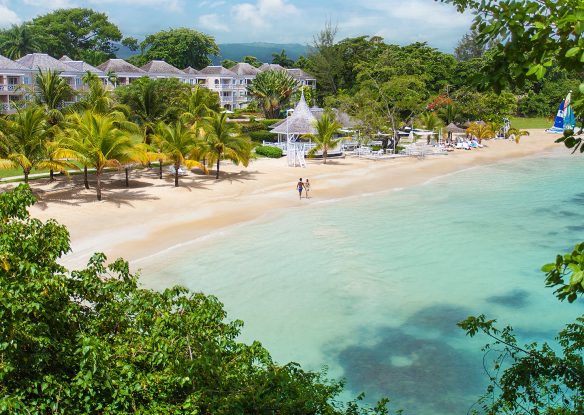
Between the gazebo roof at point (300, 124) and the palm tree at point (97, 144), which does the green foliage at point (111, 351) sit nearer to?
the palm tree at point (97, 144)

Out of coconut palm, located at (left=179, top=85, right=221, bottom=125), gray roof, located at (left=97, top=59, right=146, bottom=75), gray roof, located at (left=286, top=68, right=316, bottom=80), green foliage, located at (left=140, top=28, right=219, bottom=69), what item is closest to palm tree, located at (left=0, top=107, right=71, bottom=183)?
coconut palm, located at (left=179, top=85, right=221, bottom=125)

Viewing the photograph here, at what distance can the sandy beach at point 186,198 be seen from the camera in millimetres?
20312

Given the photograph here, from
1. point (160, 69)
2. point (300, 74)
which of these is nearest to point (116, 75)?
point (160, 69)

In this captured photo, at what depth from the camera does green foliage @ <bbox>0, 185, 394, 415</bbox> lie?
198 inches

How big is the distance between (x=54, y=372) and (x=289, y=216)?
19453 mm

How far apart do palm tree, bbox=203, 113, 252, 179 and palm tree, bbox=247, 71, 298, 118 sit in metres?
28.0

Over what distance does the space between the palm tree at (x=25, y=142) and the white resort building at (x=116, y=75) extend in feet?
46.5

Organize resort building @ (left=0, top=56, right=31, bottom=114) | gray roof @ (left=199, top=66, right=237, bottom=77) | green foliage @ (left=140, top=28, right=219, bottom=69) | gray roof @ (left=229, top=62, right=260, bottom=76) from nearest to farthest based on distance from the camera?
resort building @ (left=0, top=56, right=31, bottom=114) → gray roof @ (left=199, top=66, right=237, bottom=77) → gray roof @ (left=229, top=62, right=260, bottom=76) → green foliage @ (left=140, top=28, right=219, bottom=69)

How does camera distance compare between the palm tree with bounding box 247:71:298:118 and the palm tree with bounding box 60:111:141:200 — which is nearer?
the palm tree with bounding box 60:111:141:200

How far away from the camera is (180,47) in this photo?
86.6 meters

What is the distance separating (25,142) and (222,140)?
9.87 meters

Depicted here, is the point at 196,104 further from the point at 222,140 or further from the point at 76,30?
the point at 76,30

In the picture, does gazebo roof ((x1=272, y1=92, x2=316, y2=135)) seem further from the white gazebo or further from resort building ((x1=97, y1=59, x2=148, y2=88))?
resort building ((x1=97, y1=59, x2=148, y2=88))

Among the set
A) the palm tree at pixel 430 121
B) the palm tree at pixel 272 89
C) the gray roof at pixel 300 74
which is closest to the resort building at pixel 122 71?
the palm tree at pixel 272 89
